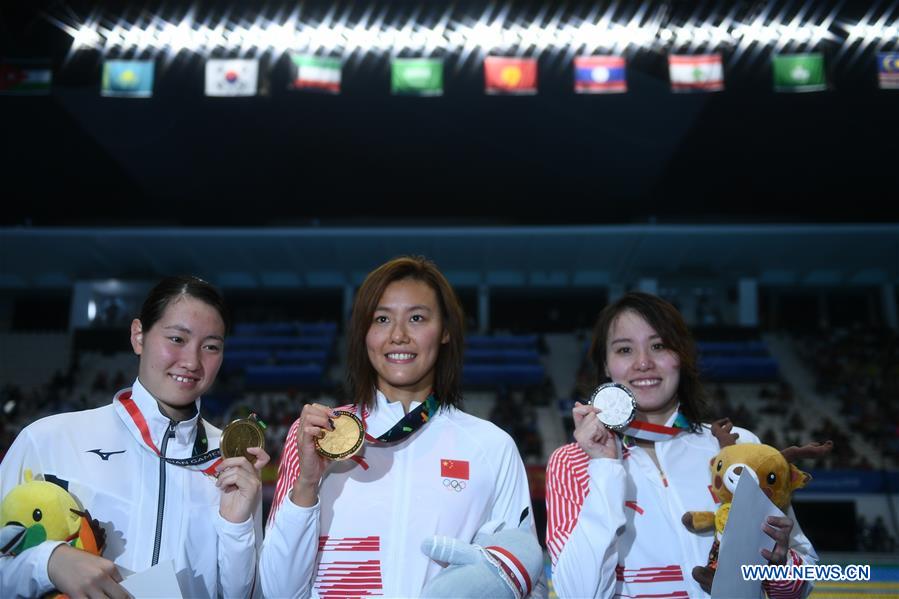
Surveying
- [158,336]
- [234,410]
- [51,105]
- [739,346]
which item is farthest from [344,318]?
[158,336]

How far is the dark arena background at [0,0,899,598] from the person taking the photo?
15443 mm

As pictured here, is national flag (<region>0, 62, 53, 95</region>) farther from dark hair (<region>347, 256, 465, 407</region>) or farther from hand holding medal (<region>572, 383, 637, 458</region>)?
hand holding medal (<region>572, 383, 637, 458</region>)

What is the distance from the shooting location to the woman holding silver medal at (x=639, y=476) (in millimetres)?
2338

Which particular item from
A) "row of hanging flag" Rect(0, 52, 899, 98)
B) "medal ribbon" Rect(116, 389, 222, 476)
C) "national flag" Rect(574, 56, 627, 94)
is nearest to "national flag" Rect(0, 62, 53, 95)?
"row of hanging flag" Rect(0, 52, 899, 98)

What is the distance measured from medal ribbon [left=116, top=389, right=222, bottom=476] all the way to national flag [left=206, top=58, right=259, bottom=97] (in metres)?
14.8

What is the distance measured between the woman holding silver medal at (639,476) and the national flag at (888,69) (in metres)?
15.0

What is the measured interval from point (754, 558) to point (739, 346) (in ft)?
78.8

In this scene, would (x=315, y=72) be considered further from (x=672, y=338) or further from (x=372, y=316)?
(x=672, y=338)

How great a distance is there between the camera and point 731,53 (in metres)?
15.9

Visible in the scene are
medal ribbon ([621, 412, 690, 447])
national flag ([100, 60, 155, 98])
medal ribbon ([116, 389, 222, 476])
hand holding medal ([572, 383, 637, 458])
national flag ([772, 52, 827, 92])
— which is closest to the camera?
hand holding medal ([572, 383, 637, 458])

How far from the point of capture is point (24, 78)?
15.7 m

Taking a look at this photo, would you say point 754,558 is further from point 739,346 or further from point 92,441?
point 739,346

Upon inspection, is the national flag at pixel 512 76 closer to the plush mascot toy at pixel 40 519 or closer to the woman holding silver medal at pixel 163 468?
the woman holding silver medal at pixel 163 468

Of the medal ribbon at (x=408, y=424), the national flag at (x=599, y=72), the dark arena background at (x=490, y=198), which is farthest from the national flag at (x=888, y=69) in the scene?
the medal ribbon at (x=408, y=424)
